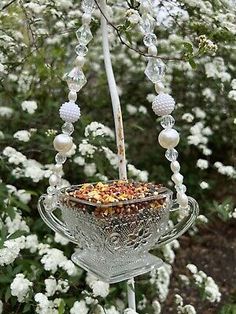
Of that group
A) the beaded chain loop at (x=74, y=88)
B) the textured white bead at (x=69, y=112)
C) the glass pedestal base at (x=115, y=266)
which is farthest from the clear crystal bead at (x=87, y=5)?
the glass pedestal base at (x=115, y=266)

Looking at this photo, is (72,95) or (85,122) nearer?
(72,95)

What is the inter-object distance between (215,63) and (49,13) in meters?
0.78

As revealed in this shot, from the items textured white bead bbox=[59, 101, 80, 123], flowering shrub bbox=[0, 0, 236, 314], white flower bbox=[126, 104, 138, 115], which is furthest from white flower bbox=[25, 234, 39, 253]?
white flower bbox=[126, 104, 138, 115]

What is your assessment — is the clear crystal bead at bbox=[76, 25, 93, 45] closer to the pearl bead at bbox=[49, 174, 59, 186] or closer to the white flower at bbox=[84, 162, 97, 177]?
the pearl bead at bbox=[49, 174, 59, 186]

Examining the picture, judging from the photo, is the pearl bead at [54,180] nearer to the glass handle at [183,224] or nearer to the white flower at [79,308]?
the glass handle at [183,224]

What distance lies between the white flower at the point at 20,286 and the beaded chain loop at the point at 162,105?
59cm

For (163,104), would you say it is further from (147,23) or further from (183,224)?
(183,224)

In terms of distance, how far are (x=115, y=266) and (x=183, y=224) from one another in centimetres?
20

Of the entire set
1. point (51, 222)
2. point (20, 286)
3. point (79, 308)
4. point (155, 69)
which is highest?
point (155, 69)

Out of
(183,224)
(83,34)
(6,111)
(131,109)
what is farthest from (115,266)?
(131,109)

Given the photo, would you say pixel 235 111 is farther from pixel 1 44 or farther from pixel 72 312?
pixel 72 312

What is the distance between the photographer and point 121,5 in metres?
2.28

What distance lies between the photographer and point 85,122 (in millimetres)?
2146

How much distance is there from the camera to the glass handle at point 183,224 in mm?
1268
